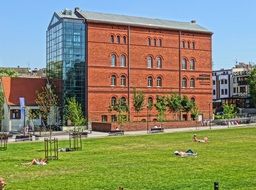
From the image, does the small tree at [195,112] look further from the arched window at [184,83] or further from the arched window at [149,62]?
the arched window at [149,62]

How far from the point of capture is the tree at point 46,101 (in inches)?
2636

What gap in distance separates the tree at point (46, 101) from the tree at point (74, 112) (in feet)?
7.33

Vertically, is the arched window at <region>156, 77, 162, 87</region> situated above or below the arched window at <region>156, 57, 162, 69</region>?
below

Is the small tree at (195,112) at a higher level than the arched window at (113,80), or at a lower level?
lower

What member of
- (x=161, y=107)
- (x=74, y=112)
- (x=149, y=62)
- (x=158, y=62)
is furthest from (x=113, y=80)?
(x=74, y=112)

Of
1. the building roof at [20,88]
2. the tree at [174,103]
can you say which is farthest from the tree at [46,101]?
the tree at [174,103]

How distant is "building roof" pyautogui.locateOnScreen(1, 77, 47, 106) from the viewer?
232 feet

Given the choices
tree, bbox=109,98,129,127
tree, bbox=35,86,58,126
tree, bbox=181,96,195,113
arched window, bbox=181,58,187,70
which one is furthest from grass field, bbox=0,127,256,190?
arched window, bbox=181,58,187,70

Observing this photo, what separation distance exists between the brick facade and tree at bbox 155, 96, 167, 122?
2.83 m

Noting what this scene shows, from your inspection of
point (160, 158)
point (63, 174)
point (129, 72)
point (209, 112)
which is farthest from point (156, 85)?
point (63, 174)

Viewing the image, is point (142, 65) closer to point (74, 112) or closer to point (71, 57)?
point (71, 57)

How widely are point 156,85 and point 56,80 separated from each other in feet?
55.8

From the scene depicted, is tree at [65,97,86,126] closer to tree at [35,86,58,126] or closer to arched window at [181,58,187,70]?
tree at [35,86,58,126]

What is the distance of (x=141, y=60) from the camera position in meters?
76.0
